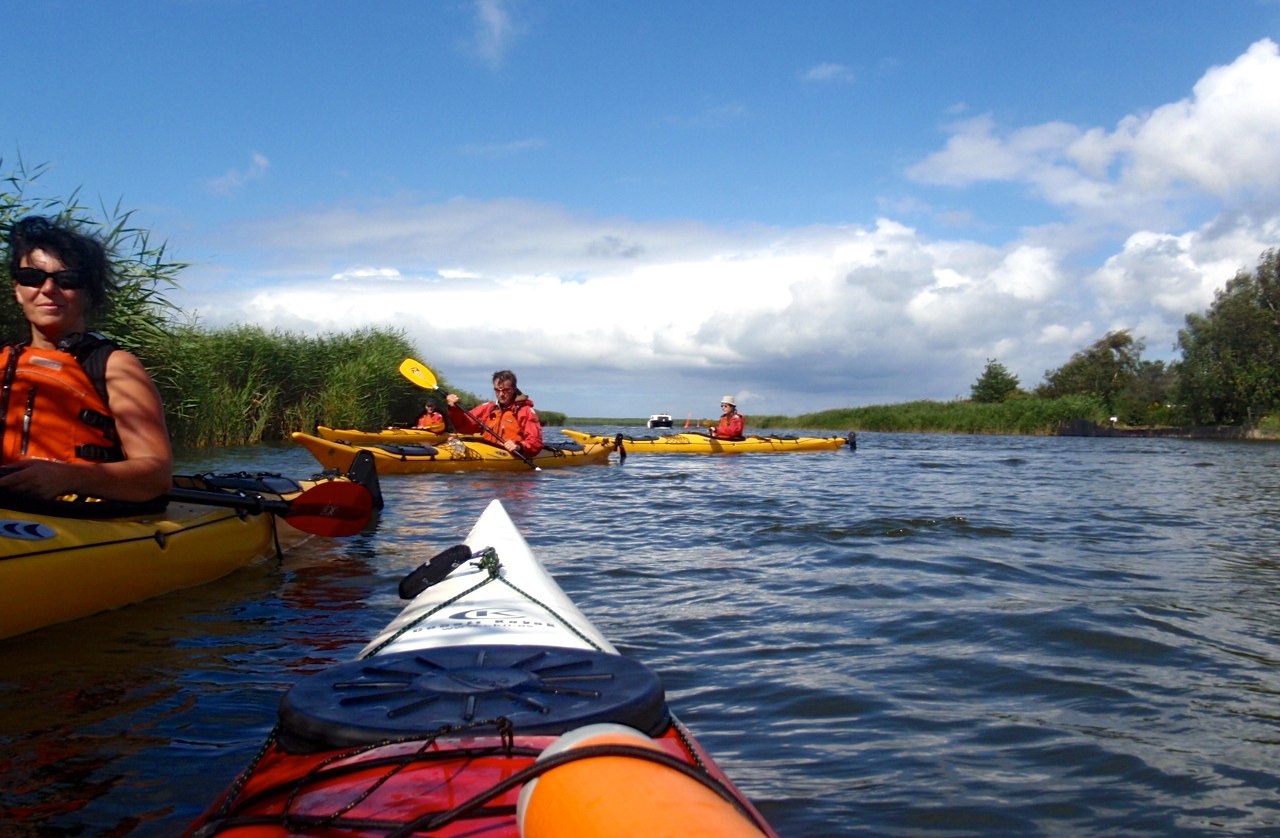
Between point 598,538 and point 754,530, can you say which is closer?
point 598,538

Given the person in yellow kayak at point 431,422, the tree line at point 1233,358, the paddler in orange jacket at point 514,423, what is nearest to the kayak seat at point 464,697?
the paddler in orange jacket at point 514,423

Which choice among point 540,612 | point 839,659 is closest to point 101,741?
point 540,612

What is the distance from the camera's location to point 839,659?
3.84 meters

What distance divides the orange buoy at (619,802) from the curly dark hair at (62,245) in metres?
3.05

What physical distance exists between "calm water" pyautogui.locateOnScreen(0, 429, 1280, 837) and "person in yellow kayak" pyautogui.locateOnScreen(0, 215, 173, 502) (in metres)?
0.72

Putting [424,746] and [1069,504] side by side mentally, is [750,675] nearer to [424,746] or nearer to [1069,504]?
[424,746]

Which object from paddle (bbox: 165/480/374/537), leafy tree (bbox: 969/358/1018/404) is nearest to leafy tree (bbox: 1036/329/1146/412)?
leafy tree (bbox: 969/358/1018/404)

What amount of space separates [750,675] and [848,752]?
2.58 feet

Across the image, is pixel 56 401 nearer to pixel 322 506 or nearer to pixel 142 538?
pixel 142 538

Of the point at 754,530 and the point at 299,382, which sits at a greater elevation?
the point at 299,382

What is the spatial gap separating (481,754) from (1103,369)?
62887 millimetres

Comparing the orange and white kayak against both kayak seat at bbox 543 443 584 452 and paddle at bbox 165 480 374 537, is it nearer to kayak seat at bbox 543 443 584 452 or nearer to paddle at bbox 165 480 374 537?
paddle at bbox 165 480 374 537

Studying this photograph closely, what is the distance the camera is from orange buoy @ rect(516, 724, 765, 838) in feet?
3.39

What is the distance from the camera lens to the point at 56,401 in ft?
11.7
